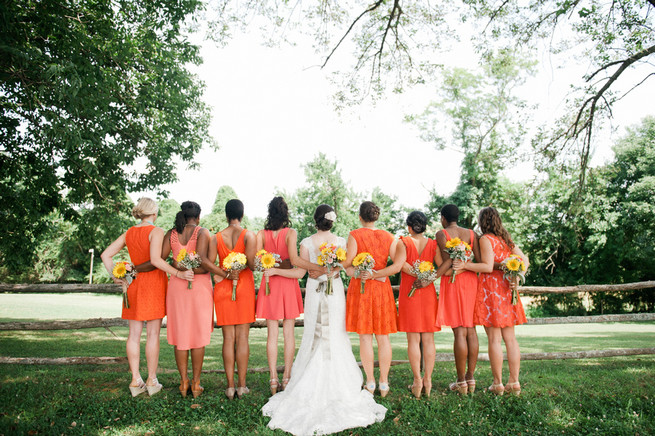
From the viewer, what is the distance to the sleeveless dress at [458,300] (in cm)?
552

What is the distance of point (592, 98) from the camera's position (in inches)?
416

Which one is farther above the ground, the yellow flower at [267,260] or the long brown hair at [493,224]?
the long brown hair at [493,224]

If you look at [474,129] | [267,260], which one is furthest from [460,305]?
[474,129]

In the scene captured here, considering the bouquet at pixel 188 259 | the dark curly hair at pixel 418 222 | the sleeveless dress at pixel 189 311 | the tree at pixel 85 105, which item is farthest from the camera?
the tree at pixel 85 105

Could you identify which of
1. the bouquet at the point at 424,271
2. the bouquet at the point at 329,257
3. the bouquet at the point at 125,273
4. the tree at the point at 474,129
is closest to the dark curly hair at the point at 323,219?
the bouquet at the point at 329,257

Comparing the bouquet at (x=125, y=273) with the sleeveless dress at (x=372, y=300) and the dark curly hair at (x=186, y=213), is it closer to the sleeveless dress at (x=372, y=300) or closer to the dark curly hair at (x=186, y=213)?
the dark curly hair at (x=186, y=213)

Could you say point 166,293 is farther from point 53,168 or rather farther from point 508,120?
point 508,120

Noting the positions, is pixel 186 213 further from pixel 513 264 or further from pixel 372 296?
pixel 513 264

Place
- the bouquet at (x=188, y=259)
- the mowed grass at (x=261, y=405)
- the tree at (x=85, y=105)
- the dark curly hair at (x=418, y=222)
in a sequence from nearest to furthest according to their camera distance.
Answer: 1. the mowed grass at (x=261, y=405)
2. the bouquet at (x=188, y=259)
3. the dark curly hair at (x=418, y=222)
4. the tree at (x=85, y=105)

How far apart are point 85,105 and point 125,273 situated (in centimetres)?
416

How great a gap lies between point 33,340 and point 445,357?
1192 centimetres

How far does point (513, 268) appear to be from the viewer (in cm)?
536

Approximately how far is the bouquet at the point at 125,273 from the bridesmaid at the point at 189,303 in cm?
52

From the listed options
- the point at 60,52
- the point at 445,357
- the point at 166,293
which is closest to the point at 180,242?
the point at 166,293
